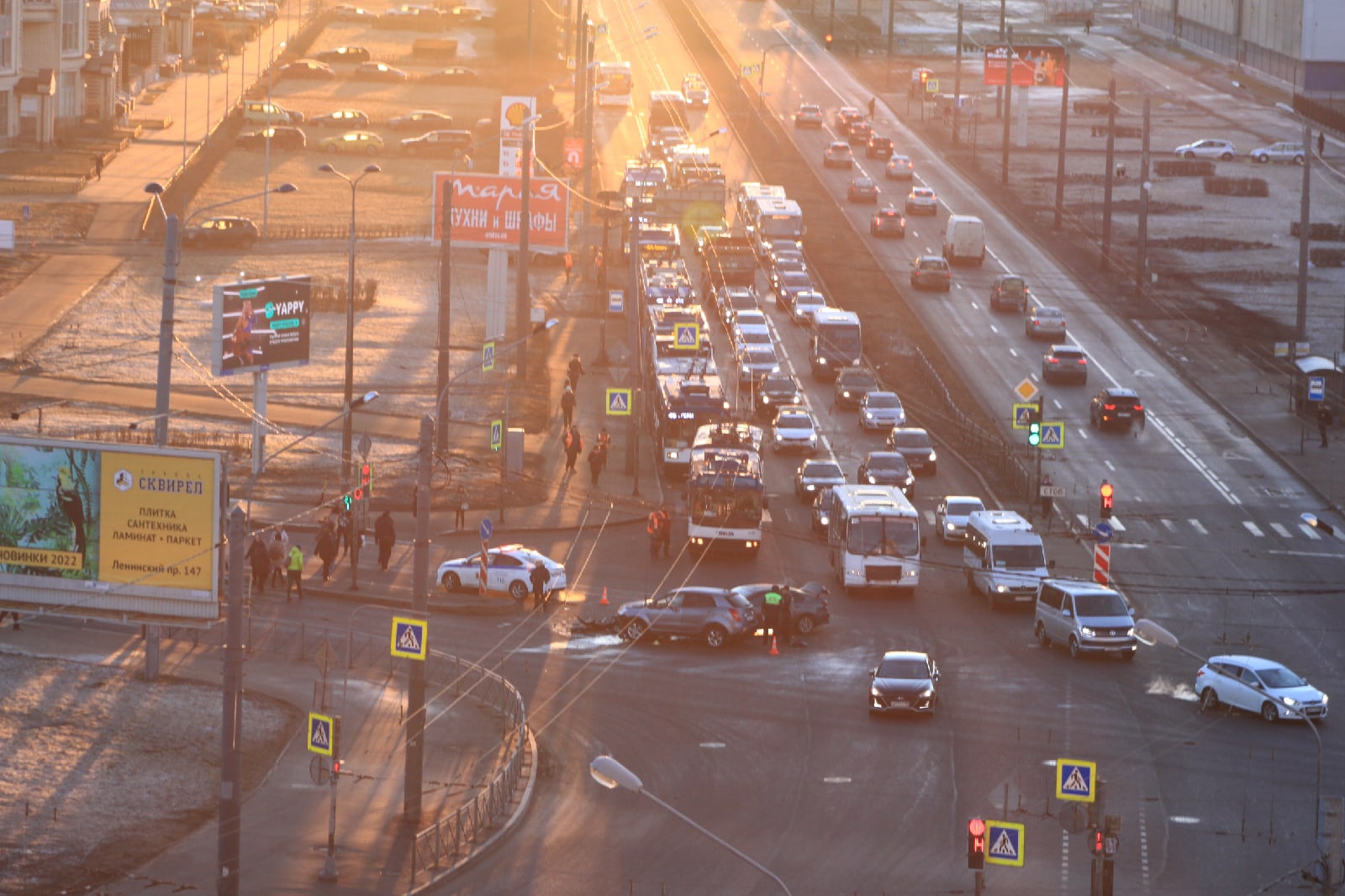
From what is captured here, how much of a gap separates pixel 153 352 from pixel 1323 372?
40289 millimetres

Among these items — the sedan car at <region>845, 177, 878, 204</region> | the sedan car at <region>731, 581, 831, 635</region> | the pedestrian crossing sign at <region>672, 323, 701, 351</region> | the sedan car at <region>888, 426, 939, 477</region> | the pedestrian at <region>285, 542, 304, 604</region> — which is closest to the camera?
the sedan car at <region>731, 581, 831, 635</region>

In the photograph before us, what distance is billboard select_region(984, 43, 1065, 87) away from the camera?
4587 inches

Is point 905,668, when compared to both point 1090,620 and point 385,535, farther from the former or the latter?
point 385,535

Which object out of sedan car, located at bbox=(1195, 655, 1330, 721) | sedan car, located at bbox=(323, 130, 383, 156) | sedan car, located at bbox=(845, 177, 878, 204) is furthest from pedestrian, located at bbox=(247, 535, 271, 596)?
sedan car, located at bbox=(323, 130, 383, 156)

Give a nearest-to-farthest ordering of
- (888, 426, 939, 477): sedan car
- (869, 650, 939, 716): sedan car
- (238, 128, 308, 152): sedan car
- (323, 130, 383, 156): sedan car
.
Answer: (869, 650, 939, 716): sedan car → (888, 426, 939, 477): sedan car → (238, 128, 308, 152): sedan car → (323, 130, 383, 156): sedan car

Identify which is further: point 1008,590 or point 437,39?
point 437,39

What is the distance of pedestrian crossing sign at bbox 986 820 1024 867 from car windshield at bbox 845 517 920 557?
68.2 feet

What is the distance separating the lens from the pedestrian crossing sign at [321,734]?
1125 inches

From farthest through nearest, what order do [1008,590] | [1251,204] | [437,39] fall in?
[437,39] < [1251,204] < [1008,590]

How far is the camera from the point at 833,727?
3694cm

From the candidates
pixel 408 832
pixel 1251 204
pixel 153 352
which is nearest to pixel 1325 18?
pixel 1251 204

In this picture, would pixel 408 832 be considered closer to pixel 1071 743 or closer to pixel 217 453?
pixel 217 453

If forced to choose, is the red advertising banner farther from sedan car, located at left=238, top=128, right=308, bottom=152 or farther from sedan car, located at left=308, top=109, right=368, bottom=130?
sedan car, located at left=308, top=109, right=368, bottom=130

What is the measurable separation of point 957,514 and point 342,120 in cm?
7745
